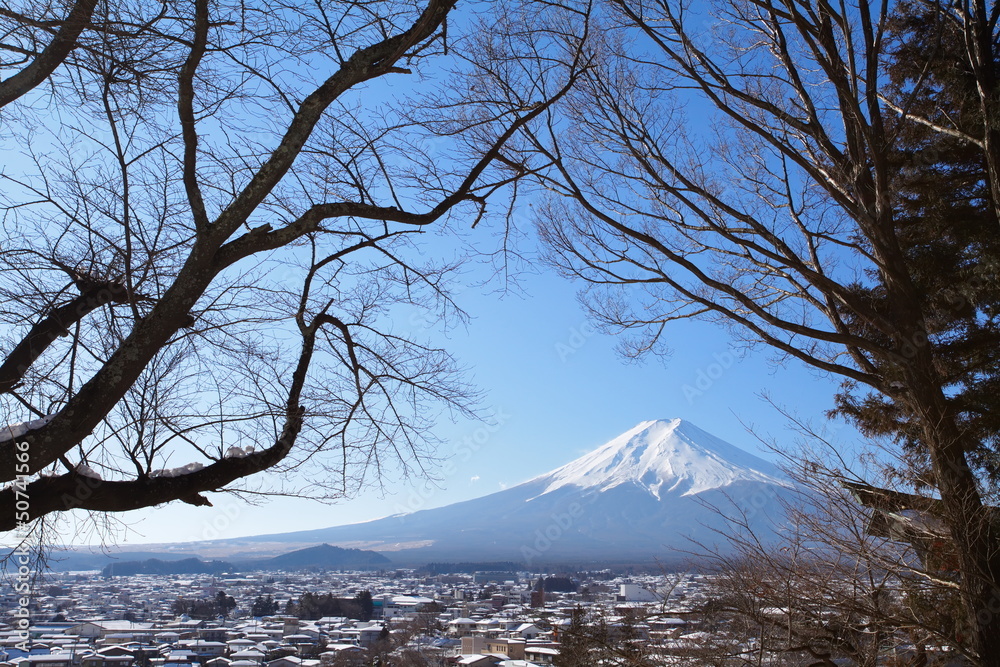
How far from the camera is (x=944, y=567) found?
5.14 meters

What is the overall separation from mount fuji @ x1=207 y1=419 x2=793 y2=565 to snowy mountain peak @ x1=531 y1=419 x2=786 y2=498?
0.44 ft

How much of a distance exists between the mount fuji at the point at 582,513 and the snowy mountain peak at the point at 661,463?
0.13m

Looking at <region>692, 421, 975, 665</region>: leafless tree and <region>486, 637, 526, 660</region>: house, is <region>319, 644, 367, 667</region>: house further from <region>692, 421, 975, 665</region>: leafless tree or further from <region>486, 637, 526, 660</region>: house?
<region>692, 421, 975, 665</region>: leafless tree

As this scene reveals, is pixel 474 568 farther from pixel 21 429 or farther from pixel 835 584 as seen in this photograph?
pixel 21 429

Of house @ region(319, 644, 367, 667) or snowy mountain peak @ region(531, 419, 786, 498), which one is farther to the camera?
snowy mountain peak @ region(531, 419, 786, 498)

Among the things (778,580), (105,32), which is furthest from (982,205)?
(105,32)

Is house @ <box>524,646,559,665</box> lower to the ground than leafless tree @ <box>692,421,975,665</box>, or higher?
lower

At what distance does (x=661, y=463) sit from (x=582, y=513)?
14957mm

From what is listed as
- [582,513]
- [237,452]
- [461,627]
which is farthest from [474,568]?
[237,452]

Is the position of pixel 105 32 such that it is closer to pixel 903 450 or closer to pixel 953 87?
pixel 903 450

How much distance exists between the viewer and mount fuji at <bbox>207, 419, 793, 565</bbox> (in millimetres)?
39656

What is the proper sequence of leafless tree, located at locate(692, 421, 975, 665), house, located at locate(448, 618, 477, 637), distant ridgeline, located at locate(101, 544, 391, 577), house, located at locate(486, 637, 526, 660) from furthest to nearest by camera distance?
distant ridgeline, located at locate(101, 544, 391, 577) → house, located at locate(448, 618, 477, 637) → house, located at locate(486, 637, 526, 660) → leafless tree, located at locate(692, 421, 975, 665)

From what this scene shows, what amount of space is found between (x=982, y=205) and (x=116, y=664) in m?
10.3

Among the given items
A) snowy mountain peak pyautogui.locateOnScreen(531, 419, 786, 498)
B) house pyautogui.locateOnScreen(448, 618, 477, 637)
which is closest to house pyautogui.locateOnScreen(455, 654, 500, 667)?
house pyautogui.locateOnScreen(448, 618, 477, 637)
